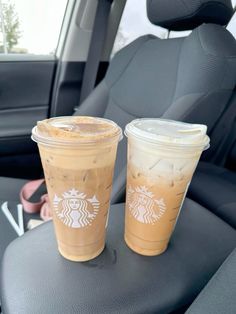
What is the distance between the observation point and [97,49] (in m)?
1.59

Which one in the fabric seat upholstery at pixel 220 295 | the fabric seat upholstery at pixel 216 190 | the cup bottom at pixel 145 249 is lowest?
the fabric seat upholstery at pixel 216 190

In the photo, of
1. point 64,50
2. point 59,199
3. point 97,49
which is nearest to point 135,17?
point 97,49

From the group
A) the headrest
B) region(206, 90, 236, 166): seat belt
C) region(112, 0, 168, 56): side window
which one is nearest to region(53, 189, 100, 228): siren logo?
region(206, 90, 236, 166): seat belt

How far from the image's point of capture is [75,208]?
477 mm

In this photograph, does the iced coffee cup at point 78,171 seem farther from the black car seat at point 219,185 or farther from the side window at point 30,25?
the side window at point 30,25

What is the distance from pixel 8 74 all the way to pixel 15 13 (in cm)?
29

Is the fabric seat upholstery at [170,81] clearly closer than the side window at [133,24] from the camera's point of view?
Yes

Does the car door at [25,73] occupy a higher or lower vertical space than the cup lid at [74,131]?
lower

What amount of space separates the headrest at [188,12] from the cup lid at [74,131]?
63 centimetres

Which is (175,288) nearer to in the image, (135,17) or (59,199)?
(59,199)

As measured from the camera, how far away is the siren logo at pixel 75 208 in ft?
1.54

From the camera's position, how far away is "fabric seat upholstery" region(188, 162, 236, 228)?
3.01ft

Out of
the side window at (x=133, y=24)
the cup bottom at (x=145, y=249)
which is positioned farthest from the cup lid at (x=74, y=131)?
the side window at (x=133, y=24)

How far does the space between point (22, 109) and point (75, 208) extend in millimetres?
1179
